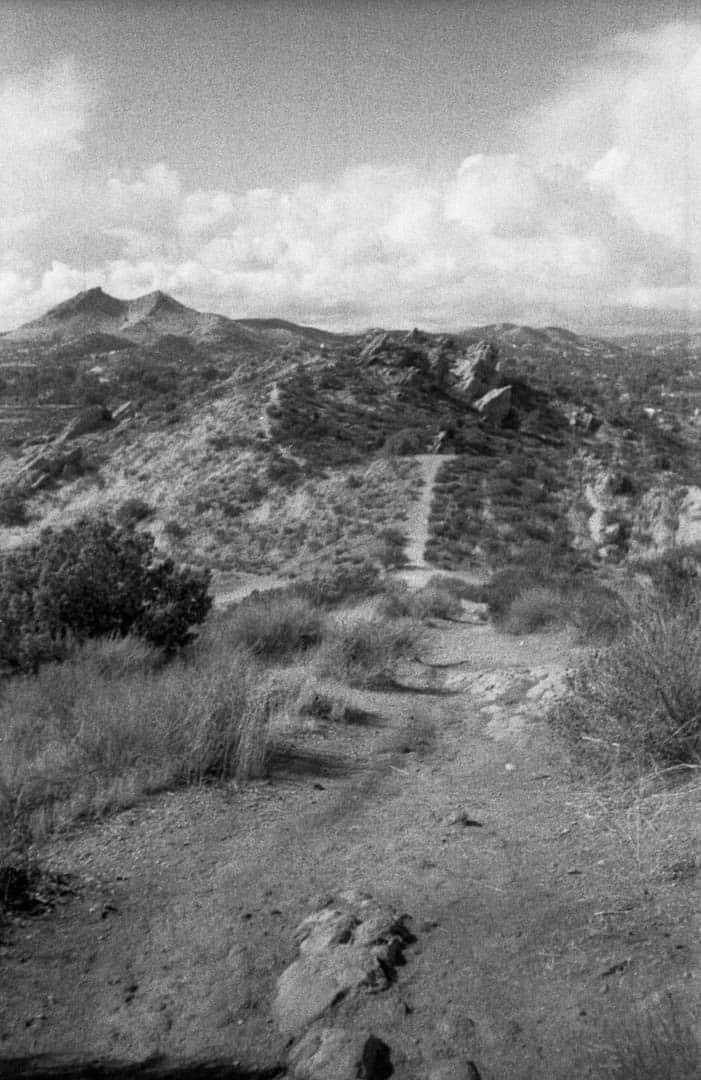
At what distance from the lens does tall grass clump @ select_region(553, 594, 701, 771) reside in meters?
4.83

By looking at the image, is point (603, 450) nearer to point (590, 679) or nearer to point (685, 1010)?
point (590, 679)

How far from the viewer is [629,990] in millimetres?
2889

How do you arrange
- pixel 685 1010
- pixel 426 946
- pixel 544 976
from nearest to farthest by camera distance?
1. pixel 685 1010
2. pixel 544 976
3. pixel 426 946

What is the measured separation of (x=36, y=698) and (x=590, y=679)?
4517 millimetres

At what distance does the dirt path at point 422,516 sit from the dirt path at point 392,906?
1918 centimetres

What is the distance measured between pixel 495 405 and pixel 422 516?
58.1ft

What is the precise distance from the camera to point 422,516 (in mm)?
29859

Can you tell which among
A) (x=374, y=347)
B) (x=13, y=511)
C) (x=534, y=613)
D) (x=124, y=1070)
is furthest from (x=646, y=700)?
(x=374, y=347)

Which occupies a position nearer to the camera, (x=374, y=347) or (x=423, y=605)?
(x=423, y=605)

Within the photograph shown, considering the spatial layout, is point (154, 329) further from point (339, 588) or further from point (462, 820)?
point (462, 820)

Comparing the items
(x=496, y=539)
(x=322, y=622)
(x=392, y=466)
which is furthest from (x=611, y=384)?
(x=322, y=622)

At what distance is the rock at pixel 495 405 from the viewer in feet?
146

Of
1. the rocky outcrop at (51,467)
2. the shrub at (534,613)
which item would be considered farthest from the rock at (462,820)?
the rocky outcrop at (51,467)

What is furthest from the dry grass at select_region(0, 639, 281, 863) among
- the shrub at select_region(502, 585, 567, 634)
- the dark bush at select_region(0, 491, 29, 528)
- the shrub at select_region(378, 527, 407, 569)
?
the dark bush at select_region(0, 491, 29, 528)
